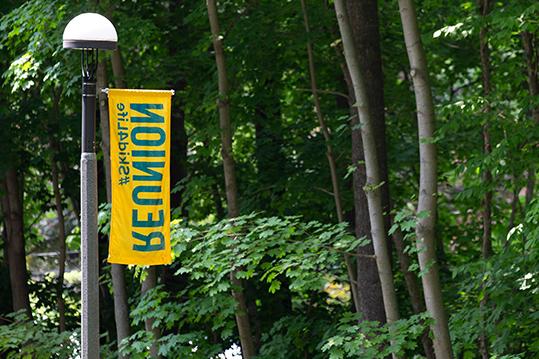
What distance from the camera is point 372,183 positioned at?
32.8 ft

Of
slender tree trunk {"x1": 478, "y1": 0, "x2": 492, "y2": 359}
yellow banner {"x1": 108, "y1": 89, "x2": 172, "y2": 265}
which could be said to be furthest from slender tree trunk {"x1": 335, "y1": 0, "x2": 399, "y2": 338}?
yellow banner {"x1": 108, "y1": 89, "x2": 172, "y2": 265}

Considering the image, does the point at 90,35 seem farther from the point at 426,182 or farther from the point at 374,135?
the point at 374,135

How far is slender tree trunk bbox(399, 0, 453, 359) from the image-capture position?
30.2 feet

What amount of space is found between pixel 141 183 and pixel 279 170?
240 inches

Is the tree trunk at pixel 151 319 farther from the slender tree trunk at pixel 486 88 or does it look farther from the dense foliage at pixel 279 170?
the slender tree trunk at pixel 486 88

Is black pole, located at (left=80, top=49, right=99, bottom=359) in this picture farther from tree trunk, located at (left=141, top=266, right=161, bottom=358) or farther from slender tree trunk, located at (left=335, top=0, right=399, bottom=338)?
tree trunk, located at (left=141, top=266, right=161, bottom=358)

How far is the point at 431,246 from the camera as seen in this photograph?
9.30 metres

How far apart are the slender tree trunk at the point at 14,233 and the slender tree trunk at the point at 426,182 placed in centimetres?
948

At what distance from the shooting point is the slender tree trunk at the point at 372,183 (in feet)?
32.8

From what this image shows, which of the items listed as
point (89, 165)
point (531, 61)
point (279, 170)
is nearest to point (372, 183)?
point (531, 61)

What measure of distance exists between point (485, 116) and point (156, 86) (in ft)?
17.2

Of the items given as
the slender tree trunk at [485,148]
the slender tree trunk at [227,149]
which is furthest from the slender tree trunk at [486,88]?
the slender tree trunk at [227,149]

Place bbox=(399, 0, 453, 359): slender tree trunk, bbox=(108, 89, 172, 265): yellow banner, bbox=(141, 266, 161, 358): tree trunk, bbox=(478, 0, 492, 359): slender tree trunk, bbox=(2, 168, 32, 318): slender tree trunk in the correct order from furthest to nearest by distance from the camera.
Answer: bbox=(2, 168, 32, 318): slender tree trunk → bbox=(141, 266, 161, 358): tree trunk → bbox=(478, 0, 492, 359): slender tree trunk → bbox=(399, 0, 453, 359): slender tree trunk → bbox=(108, 89, 172, 265): yellow banner

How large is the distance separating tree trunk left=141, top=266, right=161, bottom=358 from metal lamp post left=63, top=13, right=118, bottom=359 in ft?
13.7
